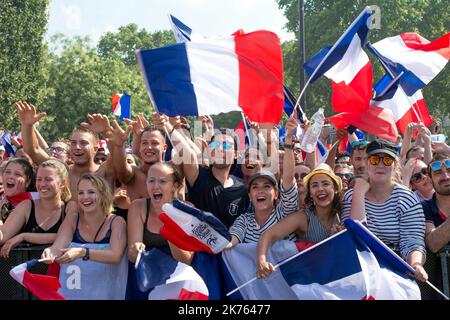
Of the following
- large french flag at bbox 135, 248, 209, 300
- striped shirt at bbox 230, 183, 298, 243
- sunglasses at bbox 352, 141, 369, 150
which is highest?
sunglasses at bbox 352, 141, 369, 150

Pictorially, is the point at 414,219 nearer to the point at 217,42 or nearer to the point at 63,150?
the point at 217,42

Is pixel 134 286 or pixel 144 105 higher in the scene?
pixel 144 105

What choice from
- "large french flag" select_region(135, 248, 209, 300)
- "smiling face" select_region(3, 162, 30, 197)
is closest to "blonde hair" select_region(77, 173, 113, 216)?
"large french flag" select_region(135, 248, 209, 300)

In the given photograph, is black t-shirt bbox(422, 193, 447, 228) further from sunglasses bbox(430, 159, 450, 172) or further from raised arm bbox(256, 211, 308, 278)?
raised arm bbox(256, 211, 308, 278)

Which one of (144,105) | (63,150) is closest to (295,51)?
(144,105)

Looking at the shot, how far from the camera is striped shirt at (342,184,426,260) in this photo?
5.36 metres

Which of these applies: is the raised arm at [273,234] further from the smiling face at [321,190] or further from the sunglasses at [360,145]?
the sunglasses at [360,145]

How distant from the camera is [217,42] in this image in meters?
7.18

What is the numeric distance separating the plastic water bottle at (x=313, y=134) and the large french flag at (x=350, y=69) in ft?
3.68

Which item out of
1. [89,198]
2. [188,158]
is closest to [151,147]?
[188,158]

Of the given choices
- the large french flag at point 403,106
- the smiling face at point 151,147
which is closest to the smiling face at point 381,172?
the smiling face at point 151,147

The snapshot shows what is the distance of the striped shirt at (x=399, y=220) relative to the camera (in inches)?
211

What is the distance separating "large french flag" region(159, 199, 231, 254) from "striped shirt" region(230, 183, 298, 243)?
32 centimetres
